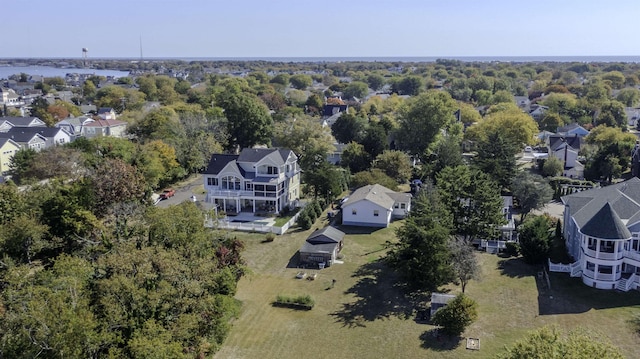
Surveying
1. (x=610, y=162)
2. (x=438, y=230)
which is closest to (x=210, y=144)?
(x=438, y=230)

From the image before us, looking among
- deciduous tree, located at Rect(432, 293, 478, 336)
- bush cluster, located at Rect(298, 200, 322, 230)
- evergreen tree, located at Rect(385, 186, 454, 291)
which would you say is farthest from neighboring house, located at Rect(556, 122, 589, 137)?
deciduous tree, located at Rect(432, 293, 478, 336)

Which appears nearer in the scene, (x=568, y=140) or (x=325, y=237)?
(x=325, y=237)

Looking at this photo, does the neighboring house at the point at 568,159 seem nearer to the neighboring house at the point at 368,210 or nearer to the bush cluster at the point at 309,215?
the neighboring house at the point at 368,210

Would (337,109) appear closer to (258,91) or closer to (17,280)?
(258,91)

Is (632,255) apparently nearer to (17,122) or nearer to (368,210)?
(368,210)

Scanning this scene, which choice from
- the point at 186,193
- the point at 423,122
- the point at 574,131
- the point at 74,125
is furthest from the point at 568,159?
the point at 74,125

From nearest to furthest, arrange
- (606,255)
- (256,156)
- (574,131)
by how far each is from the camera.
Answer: (606,255) → (256,156) → (574,131)

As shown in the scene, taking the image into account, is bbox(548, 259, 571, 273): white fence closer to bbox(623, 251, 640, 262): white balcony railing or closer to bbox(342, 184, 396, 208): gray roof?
bbox(623, 251, 640, 262): white balcony railing
